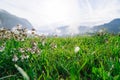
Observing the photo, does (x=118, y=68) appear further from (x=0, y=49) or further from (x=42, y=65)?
(x=0, y=49)

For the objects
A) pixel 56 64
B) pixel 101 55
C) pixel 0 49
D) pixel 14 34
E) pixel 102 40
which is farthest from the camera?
pixel 102 40

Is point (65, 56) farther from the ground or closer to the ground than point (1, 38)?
closer to the ground

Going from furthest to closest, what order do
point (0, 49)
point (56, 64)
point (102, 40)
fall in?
point (102, 40)
point (0, 49)
point (56, 64)

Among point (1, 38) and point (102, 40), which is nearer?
point (1, 38)

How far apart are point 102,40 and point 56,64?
4141mm

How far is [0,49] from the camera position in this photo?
413 cm

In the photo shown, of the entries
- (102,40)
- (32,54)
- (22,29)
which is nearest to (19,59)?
(32,54)

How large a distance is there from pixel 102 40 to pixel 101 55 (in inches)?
128

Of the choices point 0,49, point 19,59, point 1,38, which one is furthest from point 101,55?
point 1,38

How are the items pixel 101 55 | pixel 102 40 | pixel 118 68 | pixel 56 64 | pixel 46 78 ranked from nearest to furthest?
pixel 46 78
pixel 118 68
pixel 56 64
pixel 101 55
pixel 102 40

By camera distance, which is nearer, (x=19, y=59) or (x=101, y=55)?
(x=19, y=59)

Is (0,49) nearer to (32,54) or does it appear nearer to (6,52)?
(6,52)

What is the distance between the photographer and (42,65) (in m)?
3.96

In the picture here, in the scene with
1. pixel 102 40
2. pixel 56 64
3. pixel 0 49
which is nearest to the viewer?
pixel 56 64
